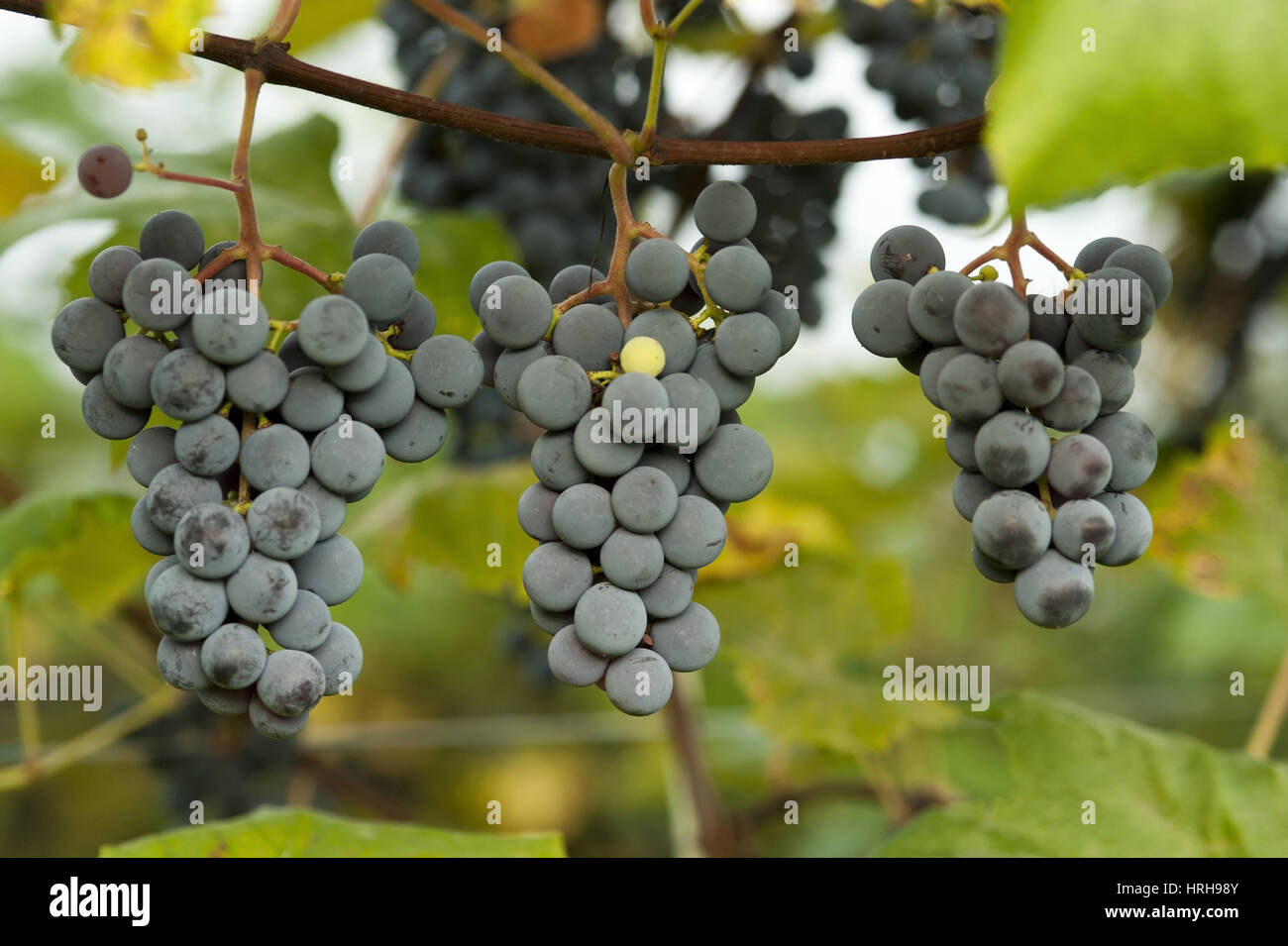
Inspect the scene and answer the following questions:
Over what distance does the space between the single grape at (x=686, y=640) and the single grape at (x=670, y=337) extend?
118 millimetres

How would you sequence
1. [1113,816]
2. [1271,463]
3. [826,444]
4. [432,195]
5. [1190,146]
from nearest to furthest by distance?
[1190,146], [1113,816], [432,195], [1271,463], [826,444]

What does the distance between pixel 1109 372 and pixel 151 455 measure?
461 mm

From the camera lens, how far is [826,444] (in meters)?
2.07

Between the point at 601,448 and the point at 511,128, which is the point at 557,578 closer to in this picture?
the point at 601,448

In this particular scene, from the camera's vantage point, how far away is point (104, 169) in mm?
546

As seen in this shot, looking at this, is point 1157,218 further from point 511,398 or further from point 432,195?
point 511,398

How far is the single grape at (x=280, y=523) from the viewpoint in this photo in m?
0.52

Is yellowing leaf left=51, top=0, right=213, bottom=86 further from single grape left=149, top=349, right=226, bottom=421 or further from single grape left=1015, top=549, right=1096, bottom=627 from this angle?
single grape left=1015, top=549, right=1096, bottom=627

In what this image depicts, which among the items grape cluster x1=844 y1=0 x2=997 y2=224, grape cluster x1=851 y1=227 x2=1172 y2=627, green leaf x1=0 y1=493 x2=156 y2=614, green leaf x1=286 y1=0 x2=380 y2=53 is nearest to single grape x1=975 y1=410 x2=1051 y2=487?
grape cluster x1=851 y1=227 x2=1172 y2=627

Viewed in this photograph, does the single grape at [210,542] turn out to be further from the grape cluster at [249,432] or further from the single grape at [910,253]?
the single grape at [910,253]

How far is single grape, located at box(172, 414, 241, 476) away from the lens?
1.72 feet
